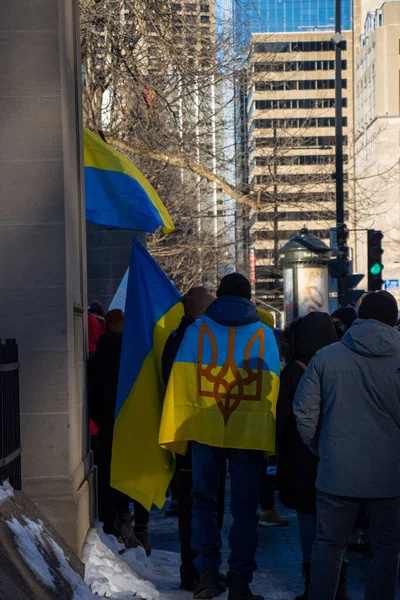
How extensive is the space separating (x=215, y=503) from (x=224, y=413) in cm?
58

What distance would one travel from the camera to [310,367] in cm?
554

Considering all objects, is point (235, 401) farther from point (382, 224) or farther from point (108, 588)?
point (382, 224)

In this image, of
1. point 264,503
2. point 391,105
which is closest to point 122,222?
point 264,503

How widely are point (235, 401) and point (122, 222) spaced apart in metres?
4.00

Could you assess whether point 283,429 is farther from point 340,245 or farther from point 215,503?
point 340,245

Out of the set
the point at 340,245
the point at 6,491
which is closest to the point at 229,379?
the point at 6,491

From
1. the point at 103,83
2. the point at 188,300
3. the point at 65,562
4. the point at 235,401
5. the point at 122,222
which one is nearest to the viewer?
the point at 65,562

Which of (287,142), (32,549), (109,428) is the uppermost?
(287,142)

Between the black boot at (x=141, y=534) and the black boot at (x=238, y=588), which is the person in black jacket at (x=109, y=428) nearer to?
the black boot at (x=141, y=534)

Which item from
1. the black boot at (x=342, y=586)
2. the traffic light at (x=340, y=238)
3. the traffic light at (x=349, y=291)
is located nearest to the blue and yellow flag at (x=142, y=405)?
the black boot at (x=342, y=586)

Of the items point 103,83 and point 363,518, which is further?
point 103,83

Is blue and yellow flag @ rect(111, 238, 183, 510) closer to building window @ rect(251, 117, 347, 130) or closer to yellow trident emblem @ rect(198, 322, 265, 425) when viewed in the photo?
yellow trident emblem @ rect(198, 322, 265, 425)

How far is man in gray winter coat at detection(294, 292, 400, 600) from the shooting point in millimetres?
5348

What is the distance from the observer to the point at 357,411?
5398mm
